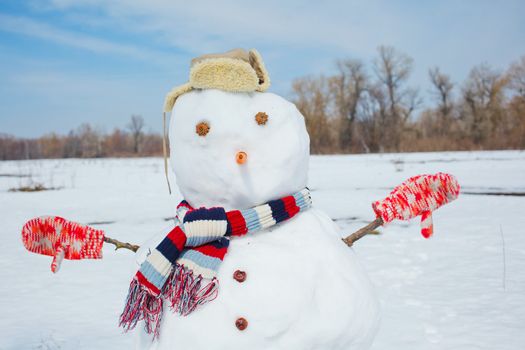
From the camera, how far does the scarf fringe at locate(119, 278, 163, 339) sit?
4.70 ft

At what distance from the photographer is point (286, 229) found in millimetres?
1557

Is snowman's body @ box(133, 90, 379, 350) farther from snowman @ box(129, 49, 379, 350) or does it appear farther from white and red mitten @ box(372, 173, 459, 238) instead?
white and red mitten @ box(372, 173, 459, 238)

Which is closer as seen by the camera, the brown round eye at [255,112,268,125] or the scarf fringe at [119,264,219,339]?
the scarf fringe at [119,264,219,339]

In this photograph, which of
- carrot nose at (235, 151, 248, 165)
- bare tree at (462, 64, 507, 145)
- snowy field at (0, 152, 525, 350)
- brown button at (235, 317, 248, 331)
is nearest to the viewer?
brown button at (235, 317, 248, 331)

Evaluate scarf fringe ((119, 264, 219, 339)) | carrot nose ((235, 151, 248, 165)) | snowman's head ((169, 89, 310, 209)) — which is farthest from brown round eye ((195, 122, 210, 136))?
scarf fringe ((119, 264, 219, 339))

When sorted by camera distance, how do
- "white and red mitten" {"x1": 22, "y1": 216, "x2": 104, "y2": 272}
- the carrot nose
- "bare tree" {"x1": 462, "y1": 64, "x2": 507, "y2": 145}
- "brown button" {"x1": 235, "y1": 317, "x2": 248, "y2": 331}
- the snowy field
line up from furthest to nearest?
"bare tree" {"x1": 462, "y1": 64, "x2": 507, "y2": 145} < the snowy field < "white and red mitten" {"x1": 22, "y1": 216, "x2": 104, "y2": 272} < the carrot nose < "brown button" {"x1": 235, "y1": 317, "x2": 248, "y2": 331}

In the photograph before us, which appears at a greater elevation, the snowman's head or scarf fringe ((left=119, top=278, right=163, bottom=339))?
the snowman's head

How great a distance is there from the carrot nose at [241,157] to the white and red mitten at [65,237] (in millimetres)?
620

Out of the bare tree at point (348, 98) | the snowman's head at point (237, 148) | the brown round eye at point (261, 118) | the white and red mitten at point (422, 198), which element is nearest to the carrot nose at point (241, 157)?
the snowman's head at point (237, 148)

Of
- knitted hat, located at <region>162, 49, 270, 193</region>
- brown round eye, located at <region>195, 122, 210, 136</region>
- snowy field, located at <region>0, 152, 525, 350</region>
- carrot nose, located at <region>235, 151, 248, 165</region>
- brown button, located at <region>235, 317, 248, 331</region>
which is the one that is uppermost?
knitted hat, located at <region>162, 49, 270, 193</region>

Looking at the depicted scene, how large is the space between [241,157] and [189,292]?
474mm

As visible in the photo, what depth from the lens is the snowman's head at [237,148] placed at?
151 centimetres

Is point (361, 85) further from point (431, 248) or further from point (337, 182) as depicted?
point (431, 248)

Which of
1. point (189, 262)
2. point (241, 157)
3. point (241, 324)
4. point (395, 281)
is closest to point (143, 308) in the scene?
point (189, 262)
